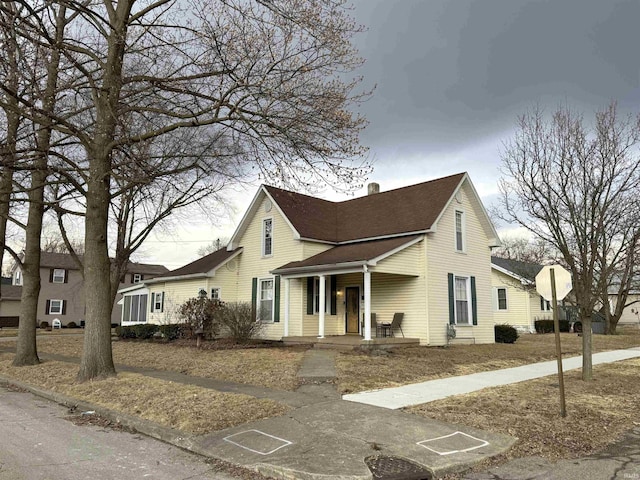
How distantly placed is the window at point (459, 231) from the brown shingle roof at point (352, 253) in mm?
2523

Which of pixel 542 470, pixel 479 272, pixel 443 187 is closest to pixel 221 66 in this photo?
pixel 542 470

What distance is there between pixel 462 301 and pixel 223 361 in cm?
998

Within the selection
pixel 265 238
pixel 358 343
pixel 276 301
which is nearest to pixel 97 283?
pixel 358 343

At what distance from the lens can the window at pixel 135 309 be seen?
84.3 feet

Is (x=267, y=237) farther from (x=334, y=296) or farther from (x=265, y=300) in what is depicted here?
(x=334, y=296)

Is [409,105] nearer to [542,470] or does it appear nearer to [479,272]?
[479,272]

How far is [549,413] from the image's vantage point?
7.32 meters

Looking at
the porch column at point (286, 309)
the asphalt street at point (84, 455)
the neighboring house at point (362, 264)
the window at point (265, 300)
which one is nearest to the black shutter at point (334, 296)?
the neighboring house at point (362, 264)

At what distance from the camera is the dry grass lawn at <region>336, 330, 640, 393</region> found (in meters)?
10.2

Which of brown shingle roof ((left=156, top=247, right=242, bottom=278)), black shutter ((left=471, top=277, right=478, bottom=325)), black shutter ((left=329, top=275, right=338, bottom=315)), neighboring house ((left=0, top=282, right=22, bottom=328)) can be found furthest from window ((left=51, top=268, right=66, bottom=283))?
black shutter ((left=471, top=277, right=478, bottom=325))

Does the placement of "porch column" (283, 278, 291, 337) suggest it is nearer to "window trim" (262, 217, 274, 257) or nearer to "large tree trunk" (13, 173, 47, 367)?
"window trim" (262, 217, 274, 257)

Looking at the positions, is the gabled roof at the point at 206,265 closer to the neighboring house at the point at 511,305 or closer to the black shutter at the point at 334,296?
the black shutter at the point at 334,296

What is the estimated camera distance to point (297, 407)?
24.8ft

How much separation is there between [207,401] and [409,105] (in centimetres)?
1046
